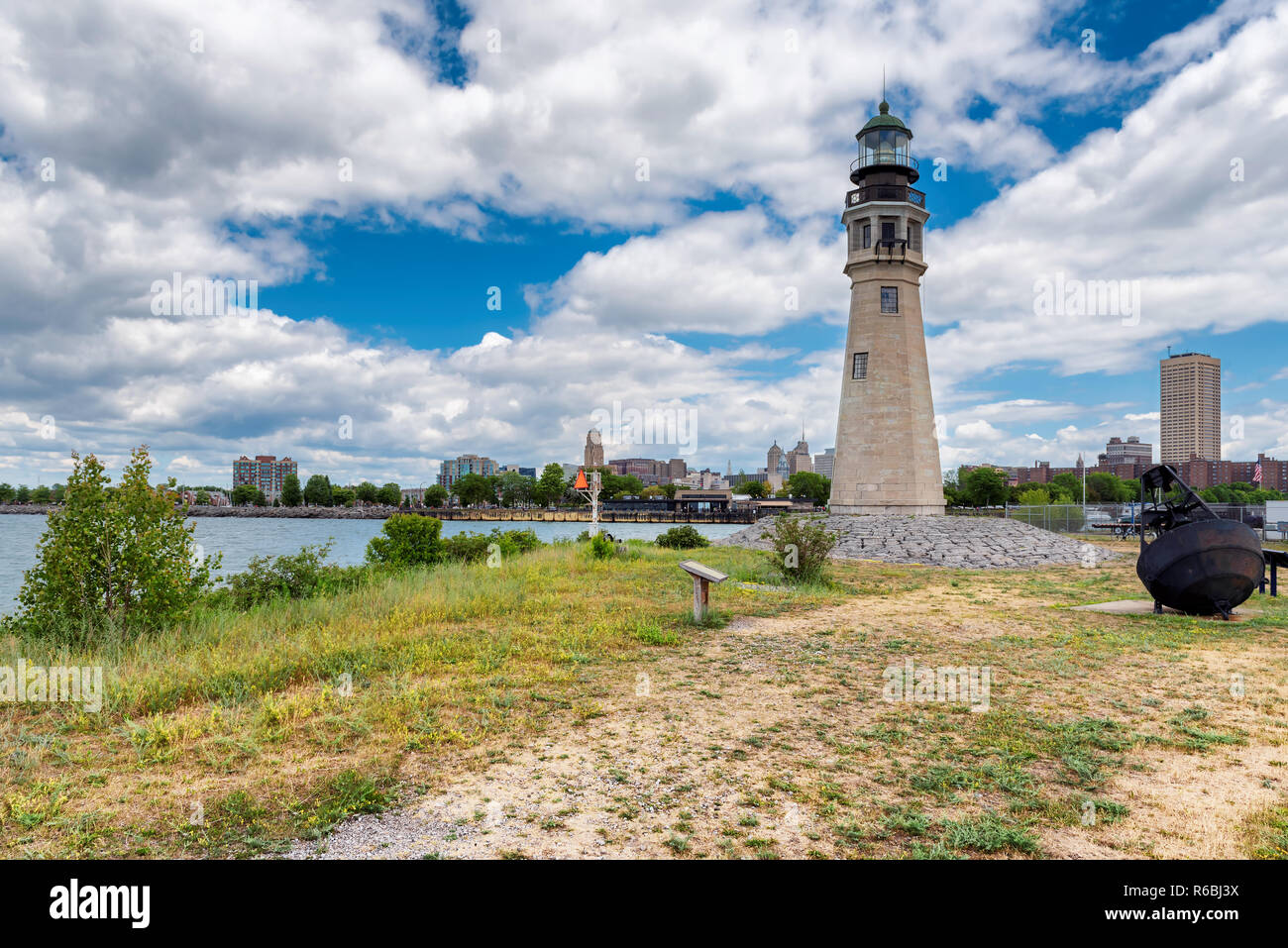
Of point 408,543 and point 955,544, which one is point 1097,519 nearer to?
point 955,544

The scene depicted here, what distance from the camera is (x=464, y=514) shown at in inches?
5399

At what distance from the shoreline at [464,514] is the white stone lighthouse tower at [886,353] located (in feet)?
235

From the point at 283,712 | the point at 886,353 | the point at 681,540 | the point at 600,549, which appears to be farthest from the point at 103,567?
the point at 886,353

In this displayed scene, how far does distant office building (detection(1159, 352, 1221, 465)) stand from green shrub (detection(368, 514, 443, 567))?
5320 inches

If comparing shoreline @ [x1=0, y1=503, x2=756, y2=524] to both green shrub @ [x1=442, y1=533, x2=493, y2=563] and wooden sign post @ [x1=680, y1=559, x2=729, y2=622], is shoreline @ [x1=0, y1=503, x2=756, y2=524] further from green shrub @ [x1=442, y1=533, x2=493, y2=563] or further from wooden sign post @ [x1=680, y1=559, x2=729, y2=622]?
wooden sign post @ [x1=680, y1=559, x2=729, y2=622]

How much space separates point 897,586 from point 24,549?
147 feet

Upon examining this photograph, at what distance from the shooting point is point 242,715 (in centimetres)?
633

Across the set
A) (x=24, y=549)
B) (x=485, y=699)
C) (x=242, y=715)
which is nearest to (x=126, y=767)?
(x=242, y=715)

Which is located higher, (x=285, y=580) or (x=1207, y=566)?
(x=1207, y=566)

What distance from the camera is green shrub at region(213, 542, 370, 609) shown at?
1334 centimetres

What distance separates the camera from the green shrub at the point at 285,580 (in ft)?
43.8

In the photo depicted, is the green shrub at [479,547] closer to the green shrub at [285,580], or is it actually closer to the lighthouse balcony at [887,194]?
the green shrub at [285,580]

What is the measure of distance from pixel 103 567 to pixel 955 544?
1044 inches
